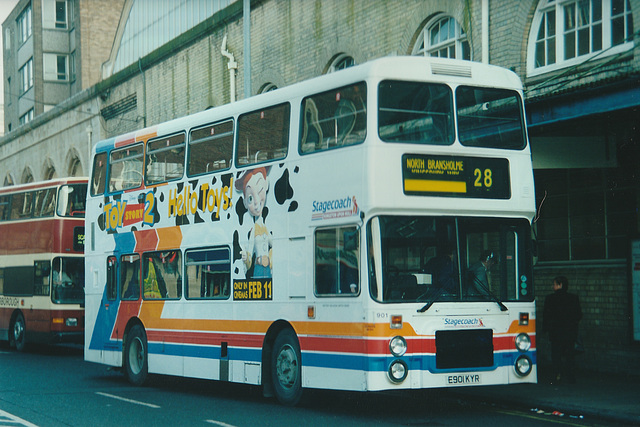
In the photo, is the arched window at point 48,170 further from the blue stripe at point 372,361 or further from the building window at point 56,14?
the blue stripe at point 372,361

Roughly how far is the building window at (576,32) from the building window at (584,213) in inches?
73.8

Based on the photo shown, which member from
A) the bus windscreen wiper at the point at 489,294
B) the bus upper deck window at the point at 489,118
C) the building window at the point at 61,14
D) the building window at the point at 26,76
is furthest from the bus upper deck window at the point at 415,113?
the building window at the point at 26,76

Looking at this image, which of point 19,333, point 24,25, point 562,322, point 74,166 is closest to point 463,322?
point 562,322

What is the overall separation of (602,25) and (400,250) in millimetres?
6142

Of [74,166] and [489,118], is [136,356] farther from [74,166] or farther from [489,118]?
[74,166]

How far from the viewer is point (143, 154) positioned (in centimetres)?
1612

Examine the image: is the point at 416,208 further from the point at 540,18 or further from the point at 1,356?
the point at 1,356

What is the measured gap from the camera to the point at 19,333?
25.1 m

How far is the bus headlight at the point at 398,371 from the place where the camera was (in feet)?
35.7

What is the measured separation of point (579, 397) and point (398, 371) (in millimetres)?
3033

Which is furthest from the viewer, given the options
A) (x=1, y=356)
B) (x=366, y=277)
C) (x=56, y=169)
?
(x=56, y=169)

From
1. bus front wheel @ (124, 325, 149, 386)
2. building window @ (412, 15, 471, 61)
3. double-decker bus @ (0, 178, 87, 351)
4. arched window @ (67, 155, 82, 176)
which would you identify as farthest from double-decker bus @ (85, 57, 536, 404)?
arched window @ (67, 155, 82, 176)

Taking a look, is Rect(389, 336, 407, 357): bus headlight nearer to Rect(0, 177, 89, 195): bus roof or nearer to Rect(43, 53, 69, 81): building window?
Rect(0, 177, 89, 195): bus roof

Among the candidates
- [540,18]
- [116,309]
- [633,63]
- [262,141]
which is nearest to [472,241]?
[262,141]
